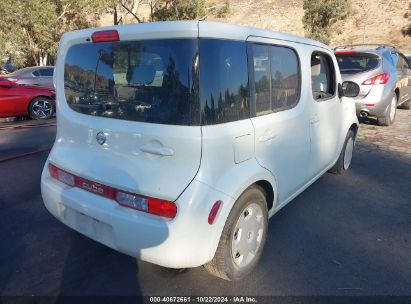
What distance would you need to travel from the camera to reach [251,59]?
2.63 m

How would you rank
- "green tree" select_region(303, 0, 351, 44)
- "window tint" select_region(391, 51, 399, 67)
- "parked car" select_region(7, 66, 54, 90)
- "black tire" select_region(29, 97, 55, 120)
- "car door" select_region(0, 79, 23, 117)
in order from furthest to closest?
1. "green tree" select_region(303, 0, 351, 44)
2. "parked car" select_region(7, 66, 54, 90)
3. "black tire" select_region(29, 97, 55, 120)
4. "car door" select_region(0, 79, 23, 117)
5. "window tint" select_region(391, 51, 399, 67)

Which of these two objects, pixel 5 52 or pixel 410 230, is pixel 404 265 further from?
pixel 5 52

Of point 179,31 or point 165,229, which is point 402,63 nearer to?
point 179,31

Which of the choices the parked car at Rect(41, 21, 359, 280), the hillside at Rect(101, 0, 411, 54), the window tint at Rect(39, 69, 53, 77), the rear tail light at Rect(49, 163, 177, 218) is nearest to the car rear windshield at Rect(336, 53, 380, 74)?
the parked car at Rect(41, 21, 359, 280)

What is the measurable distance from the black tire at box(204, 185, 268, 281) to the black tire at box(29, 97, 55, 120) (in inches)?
339

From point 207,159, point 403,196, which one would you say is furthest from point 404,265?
point 207,159

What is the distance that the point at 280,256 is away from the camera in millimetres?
3078

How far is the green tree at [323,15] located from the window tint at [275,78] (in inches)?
1087

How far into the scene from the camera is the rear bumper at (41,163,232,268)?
7.22 feet

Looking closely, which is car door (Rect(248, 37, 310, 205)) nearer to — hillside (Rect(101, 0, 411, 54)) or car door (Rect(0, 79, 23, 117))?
car door (Rect(0, 79, 23, 117))

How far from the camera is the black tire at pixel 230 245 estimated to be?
248 cm

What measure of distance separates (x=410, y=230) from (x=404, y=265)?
700 mm

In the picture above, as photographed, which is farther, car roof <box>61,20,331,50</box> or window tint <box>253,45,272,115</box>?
window tint <box>253,45,272,115</box>

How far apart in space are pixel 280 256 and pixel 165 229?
1.32m
